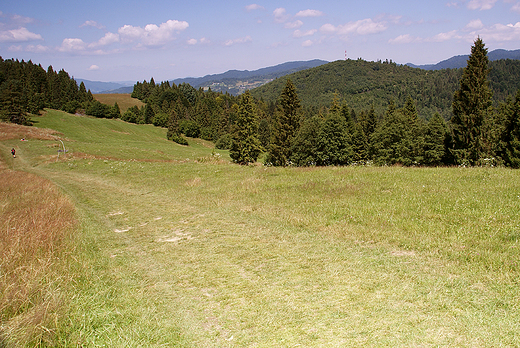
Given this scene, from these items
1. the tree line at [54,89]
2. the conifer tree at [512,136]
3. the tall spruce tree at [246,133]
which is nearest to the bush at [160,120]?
the tree line at [54,89]

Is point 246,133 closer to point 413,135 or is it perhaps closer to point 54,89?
point 413,135

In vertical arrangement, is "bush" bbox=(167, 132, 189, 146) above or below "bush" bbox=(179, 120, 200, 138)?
below

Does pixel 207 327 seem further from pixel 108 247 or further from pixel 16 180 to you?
pixel 16 180

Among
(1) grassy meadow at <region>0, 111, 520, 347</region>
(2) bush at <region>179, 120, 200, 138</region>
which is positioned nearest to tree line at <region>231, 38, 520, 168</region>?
(1) grassy meadow at <region>0, 111, 520, 347</region>

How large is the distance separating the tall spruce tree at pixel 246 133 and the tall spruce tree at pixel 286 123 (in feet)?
11.5

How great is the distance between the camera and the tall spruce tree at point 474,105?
37719 mm

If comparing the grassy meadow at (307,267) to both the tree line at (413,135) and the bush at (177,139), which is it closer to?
the tree line at (413,135)

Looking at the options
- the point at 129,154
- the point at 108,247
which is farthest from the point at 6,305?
the point at 129,154

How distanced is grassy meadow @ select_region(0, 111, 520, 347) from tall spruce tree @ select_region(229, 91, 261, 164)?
38708 mm

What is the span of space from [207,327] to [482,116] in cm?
4431

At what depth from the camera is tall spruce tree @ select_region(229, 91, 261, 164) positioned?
5191 centimetres

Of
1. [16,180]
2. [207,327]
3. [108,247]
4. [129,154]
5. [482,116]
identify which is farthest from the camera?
[129,154]

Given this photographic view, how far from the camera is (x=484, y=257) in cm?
645

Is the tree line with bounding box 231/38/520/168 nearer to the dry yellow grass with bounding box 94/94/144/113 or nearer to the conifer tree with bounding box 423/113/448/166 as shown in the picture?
the conifer tree with bounding box 423/113/448/166
